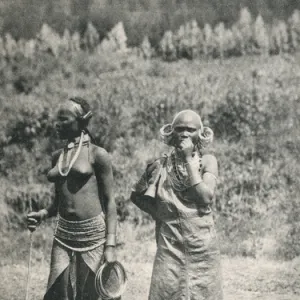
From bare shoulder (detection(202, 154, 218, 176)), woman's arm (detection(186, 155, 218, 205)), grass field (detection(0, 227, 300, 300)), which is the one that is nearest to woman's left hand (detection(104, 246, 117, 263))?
woman's arm (detection(186, 155, 218, 205))

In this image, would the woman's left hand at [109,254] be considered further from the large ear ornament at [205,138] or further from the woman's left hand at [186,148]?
the large ear ornament at [205,138]

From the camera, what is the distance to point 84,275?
287 centimetres

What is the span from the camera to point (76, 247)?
9.35 feet

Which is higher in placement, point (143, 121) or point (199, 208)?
point (143, 121)

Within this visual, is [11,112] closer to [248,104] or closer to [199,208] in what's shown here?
[248,104]

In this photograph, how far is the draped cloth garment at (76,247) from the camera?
2.84 m

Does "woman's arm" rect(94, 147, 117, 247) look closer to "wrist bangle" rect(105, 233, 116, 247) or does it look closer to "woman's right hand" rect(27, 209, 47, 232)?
"wrist bangle" rect(105, 233, 116, 247)

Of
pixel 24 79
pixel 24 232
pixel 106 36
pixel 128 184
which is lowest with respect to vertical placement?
pixel 24 232

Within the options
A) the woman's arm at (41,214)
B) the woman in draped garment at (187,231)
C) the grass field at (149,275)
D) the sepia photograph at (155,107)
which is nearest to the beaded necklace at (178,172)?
the woman in draped garment at (187,231)

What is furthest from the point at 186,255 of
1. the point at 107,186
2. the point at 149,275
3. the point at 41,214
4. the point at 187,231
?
the point at 149,275

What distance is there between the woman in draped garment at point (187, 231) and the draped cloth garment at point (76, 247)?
302mm

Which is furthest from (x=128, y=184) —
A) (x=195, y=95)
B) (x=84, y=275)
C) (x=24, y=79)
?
(x=84, y=275)

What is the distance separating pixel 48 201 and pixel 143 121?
3.21ft

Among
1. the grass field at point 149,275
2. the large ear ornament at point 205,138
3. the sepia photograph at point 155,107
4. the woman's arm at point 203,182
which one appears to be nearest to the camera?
the woman's arm at point 203,182
